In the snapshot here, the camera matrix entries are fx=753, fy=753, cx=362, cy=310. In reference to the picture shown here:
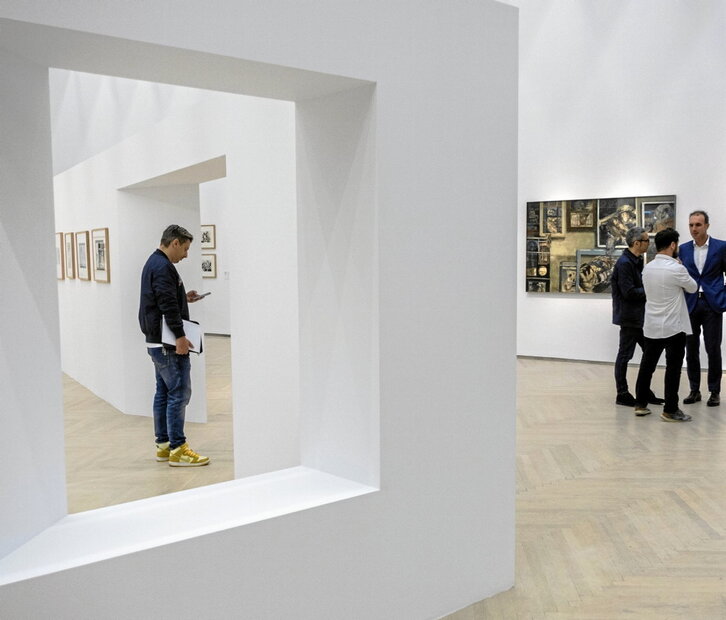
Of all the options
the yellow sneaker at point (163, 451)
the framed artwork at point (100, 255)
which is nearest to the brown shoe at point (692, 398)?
the yellow sneaker at point (163, 451)

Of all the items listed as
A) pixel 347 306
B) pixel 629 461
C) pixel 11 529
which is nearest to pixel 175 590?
pixel 11 529

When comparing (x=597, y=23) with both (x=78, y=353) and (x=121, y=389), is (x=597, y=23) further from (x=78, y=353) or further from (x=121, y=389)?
(x=78, y=353)

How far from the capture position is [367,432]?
303 cm

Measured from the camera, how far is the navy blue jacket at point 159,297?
5.89m

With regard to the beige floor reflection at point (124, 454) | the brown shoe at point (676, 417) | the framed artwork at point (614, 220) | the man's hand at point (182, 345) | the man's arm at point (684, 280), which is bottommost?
the beige floor reflection at point (124, 454)

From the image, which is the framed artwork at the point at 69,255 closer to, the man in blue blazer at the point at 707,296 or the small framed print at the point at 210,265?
the small framed print at the point at 210,265

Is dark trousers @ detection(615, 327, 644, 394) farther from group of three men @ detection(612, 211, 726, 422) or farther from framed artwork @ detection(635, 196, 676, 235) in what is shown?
framed artwork @ detection(635, 196, 676, 235)

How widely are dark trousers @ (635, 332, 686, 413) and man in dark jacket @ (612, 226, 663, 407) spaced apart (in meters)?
0.50

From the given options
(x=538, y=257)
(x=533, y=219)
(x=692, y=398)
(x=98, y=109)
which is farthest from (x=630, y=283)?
(x=98, y=109)

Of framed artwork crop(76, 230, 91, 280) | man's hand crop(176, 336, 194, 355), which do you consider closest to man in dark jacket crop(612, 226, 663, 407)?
man's hand crop(176, 336, 194, 355)

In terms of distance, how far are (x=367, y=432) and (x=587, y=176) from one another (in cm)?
818

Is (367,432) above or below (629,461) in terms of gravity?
above

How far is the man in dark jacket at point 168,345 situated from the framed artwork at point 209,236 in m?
10.3

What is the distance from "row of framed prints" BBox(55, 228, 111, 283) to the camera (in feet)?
27.5
